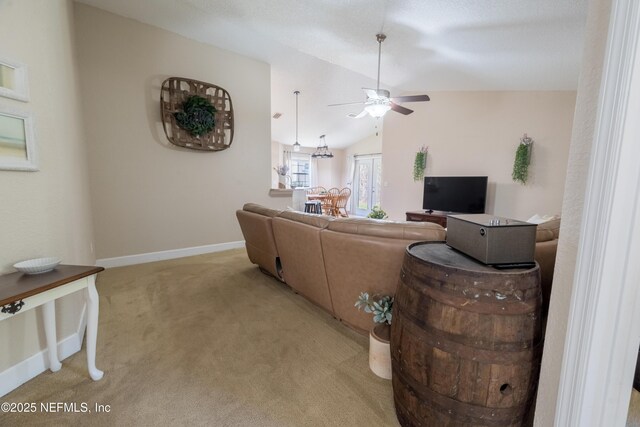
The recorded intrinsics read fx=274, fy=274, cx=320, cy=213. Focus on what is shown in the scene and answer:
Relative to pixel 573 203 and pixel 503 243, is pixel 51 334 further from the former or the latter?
pixel 573 203

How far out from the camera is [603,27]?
0.74 m

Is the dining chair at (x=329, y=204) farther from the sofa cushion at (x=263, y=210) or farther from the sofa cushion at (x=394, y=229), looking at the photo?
the sofa cushion at (x=394, y=229)

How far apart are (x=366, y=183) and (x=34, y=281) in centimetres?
859

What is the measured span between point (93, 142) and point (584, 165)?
395 cm

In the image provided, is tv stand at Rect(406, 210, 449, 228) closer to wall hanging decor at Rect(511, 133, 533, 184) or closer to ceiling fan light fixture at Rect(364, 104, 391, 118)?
wall hanging decor at Rect(511, 133, 533, 184)

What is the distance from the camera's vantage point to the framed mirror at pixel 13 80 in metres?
1.26

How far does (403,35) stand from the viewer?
294cm

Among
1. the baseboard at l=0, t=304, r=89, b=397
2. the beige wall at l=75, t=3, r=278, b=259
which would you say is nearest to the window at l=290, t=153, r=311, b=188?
the beige wall at l=75, t=3, r=278, b=259

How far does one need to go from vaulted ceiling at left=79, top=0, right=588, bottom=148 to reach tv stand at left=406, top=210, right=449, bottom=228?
2.16 meters

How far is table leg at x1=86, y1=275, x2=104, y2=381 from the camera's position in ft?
4.50

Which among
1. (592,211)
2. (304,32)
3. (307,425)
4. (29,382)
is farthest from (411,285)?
(304,32)

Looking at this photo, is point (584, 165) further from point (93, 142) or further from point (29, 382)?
point (93, 142)

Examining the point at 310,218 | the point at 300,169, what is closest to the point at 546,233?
the point at 310,218

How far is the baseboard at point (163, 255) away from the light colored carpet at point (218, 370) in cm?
89
